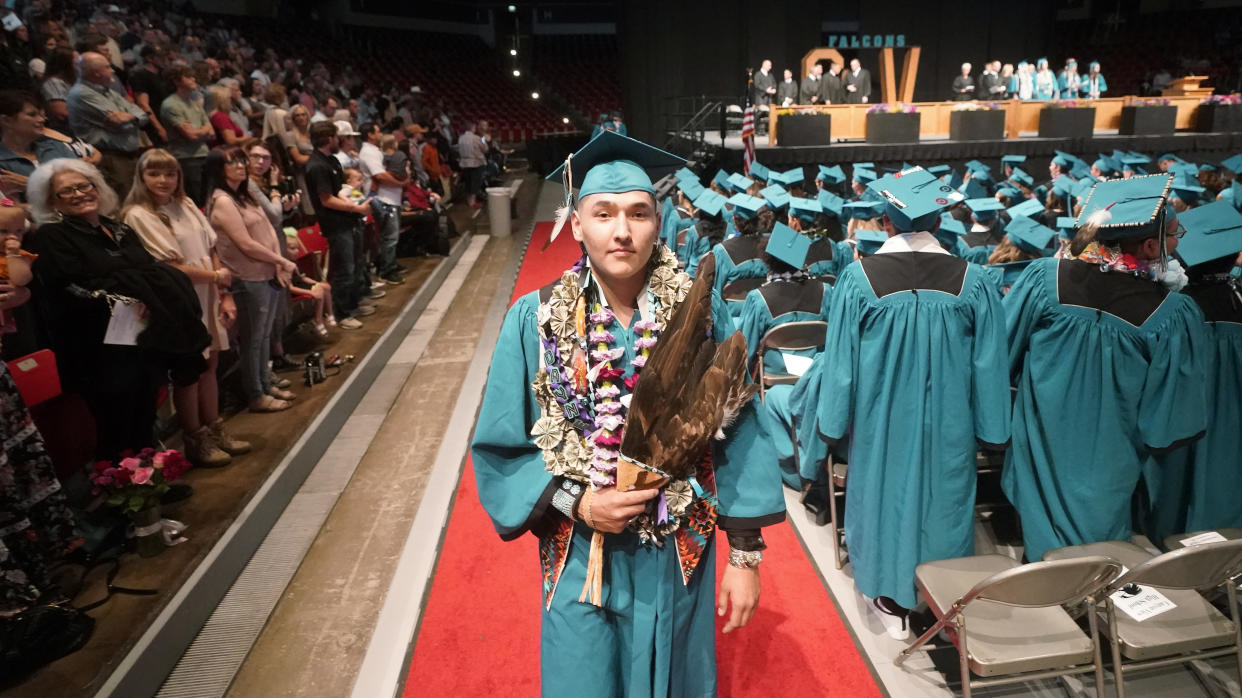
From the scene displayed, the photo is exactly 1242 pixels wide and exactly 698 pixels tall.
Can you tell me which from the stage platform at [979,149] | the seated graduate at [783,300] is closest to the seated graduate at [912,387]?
the seated graduate at [783,300]

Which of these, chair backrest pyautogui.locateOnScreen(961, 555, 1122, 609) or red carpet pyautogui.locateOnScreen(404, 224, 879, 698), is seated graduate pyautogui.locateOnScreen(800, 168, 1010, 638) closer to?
red carpet pyautogui.locateOnScreen(404, 224, 879, 698)

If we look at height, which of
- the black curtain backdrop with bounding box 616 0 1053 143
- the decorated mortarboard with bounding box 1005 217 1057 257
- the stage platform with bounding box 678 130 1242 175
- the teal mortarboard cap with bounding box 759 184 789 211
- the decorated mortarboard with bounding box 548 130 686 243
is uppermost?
the black curtain backdrop with bounding box 616 0 1053 143

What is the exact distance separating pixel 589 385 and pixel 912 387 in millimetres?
1592

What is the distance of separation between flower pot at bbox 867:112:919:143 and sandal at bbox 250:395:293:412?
11109 mm

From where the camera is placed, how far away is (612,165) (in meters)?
1.54

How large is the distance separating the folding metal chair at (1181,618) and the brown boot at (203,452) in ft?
13.3

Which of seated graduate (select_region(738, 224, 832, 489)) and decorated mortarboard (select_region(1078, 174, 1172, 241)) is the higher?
decorated mortarboard (select_region(1078, 174, 1172, 241))

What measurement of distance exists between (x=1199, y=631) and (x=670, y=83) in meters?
16.1

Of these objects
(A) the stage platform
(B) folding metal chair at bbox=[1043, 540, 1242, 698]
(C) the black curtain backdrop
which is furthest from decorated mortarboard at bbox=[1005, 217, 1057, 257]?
(C) the black curtain backdrop

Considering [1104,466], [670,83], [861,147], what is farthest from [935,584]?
[670,83]

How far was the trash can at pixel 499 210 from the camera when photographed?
415 inches

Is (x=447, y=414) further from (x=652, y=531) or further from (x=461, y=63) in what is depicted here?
(x=461, y=63)

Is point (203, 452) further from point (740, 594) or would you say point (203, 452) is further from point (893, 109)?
point (893, 109)

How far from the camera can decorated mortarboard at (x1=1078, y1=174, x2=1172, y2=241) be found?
2469 millimetres
